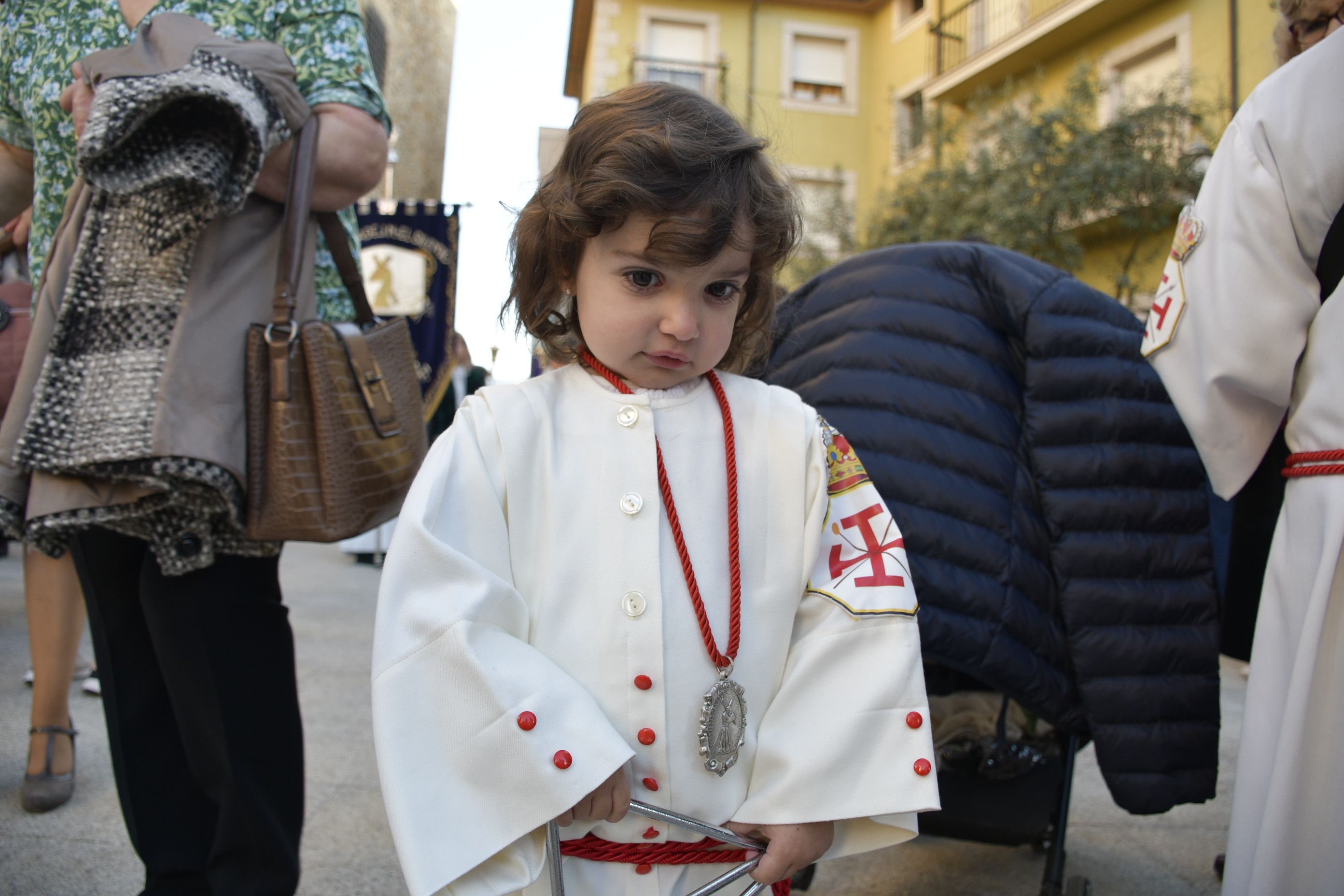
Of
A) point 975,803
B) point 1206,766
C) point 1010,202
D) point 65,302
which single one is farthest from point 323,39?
point 1010,202

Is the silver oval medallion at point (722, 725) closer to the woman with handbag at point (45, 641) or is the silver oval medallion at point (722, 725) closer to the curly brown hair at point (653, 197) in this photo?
the curly brown hair at point (653, 197)

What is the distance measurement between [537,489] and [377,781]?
1.77m

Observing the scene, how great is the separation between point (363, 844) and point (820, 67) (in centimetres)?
1862

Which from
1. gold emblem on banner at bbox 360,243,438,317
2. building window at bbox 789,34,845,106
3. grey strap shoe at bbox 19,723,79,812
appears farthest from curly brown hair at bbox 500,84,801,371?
building window at bbox 789,34,845,106

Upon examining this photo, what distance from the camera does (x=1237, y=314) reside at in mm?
1416

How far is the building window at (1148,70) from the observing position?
11164mm

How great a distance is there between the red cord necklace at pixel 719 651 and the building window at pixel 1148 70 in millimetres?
11885

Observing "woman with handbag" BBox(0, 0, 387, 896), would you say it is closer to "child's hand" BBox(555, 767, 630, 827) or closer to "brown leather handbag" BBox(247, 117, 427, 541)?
"brown leather handbag" BBox(247, 117, 427, 541)

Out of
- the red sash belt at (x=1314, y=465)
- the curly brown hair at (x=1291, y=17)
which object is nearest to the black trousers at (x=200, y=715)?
the red sash belt at (x=1314, y=465)

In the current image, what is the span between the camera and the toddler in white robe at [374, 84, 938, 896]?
1.07 meters

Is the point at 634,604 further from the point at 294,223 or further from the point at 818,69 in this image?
the point at 818,69

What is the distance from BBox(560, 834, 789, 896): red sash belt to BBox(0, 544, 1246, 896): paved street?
102cm

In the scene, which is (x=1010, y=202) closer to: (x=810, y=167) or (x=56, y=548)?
(x=810, y=167)

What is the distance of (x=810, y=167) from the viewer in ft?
57.3
